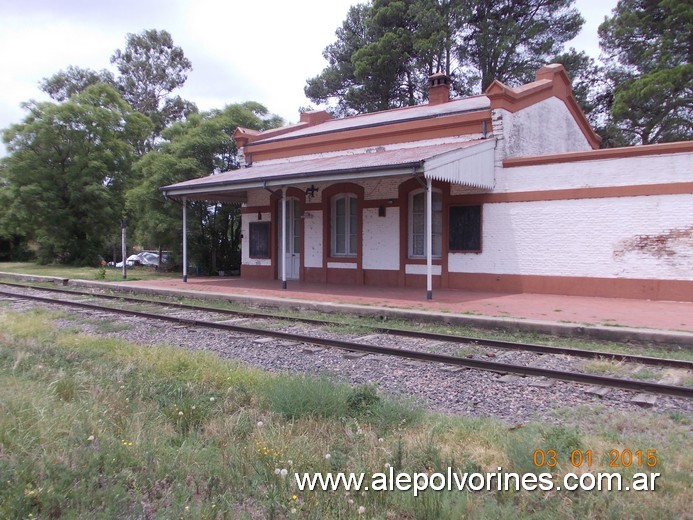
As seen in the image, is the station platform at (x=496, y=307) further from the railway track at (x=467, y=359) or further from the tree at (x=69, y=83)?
the tree at (x=69, y=83)

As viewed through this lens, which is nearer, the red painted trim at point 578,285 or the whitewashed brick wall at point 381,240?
the red painted trim at point 578,285

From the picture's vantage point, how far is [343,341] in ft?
29.6

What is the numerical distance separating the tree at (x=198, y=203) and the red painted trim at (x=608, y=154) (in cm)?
1359

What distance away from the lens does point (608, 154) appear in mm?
13609

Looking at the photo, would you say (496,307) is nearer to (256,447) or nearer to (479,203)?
(479,203)

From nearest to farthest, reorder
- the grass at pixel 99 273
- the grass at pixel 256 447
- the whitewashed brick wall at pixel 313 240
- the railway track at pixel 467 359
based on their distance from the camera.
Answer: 1. the grass at pixel 256 447
2. the railway track at pixel 467 359
3. the whitewashed brick wall at pixel 313 240
4. the grass at pixel 99 273

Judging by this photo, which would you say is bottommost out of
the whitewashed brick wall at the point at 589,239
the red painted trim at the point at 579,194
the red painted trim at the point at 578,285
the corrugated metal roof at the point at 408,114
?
the red painted trim at the point at 578,285

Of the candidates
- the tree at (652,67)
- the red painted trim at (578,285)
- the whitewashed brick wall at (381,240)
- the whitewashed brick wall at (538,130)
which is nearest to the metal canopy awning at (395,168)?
the whitewashed brick wall at (538,130)

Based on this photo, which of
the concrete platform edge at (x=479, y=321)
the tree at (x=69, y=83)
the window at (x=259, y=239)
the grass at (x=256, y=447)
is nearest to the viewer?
the grass at (x=256, y=447)

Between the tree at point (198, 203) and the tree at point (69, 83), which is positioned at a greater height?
the tree at point (69, 83)

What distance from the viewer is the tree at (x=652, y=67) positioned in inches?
934

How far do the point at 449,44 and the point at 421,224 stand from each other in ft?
62.3

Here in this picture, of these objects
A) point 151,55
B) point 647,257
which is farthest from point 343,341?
point 151,55

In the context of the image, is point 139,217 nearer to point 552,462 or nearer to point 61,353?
point 61,353
